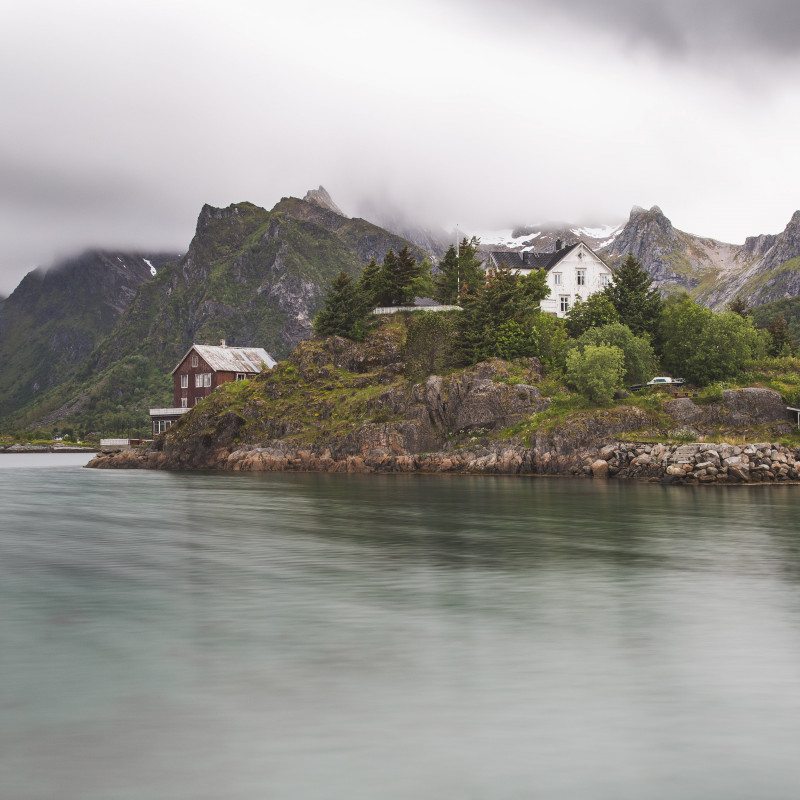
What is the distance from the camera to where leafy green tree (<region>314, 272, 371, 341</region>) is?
88.6 metres

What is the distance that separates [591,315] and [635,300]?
4.83 meters

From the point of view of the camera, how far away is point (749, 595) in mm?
18406

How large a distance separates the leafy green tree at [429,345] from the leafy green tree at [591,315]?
1326 cm

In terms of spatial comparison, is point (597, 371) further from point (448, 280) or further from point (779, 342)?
point (448, 280)

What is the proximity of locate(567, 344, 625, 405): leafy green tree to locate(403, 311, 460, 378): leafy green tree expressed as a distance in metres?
16.1

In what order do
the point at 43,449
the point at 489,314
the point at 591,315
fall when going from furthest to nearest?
the point at 43,449 → the point at 591,315 → the point at 489,314

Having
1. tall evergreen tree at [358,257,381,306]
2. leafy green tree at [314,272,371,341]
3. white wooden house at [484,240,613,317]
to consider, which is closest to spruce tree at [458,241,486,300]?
white wooden house at [484,240,613,317]

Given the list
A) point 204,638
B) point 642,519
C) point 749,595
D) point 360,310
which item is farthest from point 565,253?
point 204,638

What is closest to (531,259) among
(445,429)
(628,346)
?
(628,346)

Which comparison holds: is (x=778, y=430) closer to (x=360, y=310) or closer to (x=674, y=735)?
(x=360, y=310)

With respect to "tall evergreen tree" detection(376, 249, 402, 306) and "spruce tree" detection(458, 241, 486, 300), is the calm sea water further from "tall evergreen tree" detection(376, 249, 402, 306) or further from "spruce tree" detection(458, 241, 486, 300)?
"tall evergreen tree" detection(376, 249, 402, 306)

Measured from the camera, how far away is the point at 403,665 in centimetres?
1276

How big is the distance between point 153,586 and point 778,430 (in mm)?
55150

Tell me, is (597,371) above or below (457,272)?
below
